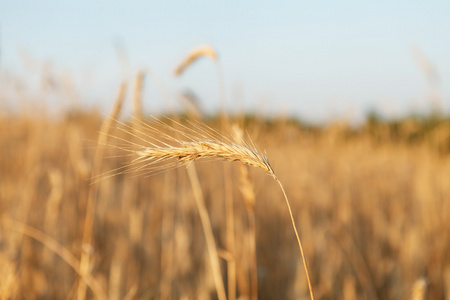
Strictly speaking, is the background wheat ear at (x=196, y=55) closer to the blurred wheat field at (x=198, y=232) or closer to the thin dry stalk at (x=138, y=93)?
the thin dry stalk at (x=138, y=93)

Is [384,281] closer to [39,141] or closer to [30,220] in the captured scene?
[30,220]

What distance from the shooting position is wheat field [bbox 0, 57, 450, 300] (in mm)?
1433

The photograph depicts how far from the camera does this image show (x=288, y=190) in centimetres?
320

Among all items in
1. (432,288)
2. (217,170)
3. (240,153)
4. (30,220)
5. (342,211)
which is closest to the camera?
(240,153)

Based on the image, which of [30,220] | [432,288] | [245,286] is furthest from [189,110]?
[432,288]

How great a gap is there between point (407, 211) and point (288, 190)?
2.67ft

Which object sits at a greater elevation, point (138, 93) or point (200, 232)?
point (138, 93)

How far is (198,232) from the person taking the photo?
233 centimetres

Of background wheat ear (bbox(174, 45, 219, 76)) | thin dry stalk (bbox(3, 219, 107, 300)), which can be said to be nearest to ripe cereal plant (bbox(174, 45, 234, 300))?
background wheat ear (bbox(174, 45, 219, 76))

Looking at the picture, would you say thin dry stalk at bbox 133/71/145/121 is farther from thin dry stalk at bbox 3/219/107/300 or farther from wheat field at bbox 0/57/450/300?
thin dry stalk at bbox 3/219/107/300

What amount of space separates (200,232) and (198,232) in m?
0.02

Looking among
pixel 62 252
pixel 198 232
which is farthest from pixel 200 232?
pixel 62 252

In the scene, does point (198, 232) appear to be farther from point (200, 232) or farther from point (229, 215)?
point (229, 215)

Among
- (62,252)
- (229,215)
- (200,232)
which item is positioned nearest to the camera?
(229,215)
